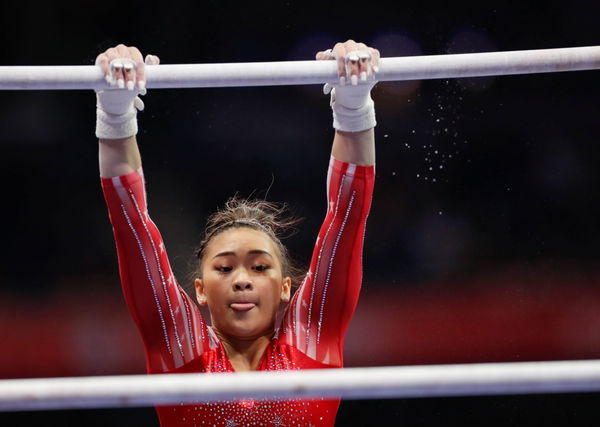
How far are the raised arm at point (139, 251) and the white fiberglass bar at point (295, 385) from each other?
0.61 m

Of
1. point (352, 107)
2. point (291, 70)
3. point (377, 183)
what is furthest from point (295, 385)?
Result: point (377, 183)

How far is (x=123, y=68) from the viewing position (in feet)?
4.58

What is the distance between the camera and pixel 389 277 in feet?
9.18

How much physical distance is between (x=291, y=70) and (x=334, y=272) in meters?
0.52

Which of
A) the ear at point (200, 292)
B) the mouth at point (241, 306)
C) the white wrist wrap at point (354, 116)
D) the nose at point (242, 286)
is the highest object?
the white wrist wrap at point (354, 116)

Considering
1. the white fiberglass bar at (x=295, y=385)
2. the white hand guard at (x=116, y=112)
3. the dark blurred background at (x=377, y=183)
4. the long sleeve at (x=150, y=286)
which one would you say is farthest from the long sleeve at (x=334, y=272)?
the dark blurred background at (x=377, y=183)

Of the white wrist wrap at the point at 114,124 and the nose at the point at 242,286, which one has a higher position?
the white wrist wrap at the point at 114,124

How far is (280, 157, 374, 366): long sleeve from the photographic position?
65.3 inches

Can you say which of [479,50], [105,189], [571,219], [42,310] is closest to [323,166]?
[479,50]

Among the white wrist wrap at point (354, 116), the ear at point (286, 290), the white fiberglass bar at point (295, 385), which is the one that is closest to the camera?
the white fiberglass bar at point (295, 385)

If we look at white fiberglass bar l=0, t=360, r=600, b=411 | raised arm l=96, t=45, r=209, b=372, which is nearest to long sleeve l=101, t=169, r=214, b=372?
raised arm l=96, t=45, r=209, b=372

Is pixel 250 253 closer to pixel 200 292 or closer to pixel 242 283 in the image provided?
pixel 242 283

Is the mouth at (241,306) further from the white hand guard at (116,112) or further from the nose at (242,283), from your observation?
the white hand guard at (116,112)

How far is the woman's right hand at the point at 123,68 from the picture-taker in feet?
4.58
